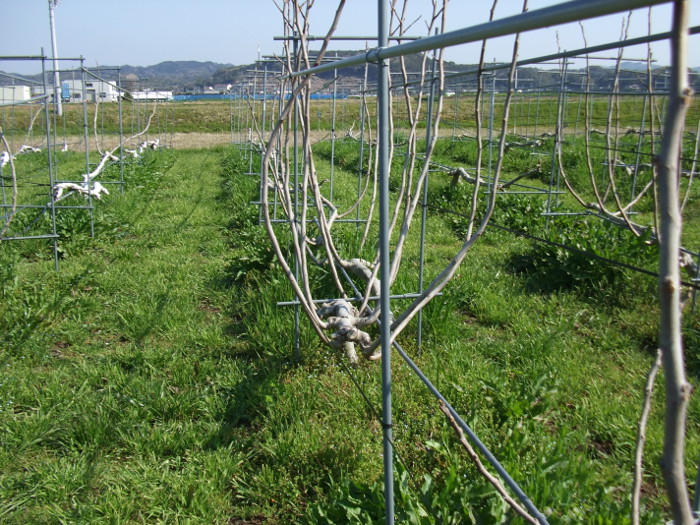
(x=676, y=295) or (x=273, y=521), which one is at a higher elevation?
(x=676, y=295)

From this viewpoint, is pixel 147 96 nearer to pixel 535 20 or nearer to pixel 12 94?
pixel 12 94

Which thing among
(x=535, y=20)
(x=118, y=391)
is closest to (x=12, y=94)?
(x=118, y=391)

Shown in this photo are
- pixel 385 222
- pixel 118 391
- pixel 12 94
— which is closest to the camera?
pixel 385 222

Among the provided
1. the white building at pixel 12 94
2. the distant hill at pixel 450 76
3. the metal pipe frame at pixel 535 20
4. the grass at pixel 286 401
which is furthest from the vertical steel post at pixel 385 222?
the white building at pixel 12 94

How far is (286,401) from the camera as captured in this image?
281cm

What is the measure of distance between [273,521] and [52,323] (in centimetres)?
246

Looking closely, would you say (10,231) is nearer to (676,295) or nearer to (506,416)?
(506,416)

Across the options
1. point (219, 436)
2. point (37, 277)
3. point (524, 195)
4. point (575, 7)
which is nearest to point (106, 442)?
point (219, 436)

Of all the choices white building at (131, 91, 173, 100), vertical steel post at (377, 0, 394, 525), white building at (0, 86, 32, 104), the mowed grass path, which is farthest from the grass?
white building at (131, 91, 173, 100)

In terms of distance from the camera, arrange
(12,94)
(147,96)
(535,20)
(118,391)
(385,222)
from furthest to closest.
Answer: (147,96) → (12,94) → (118,391) → (385,222) → (535,20)

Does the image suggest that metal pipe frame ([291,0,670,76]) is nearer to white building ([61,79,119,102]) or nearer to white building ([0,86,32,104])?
white building ([0,86,32,104])

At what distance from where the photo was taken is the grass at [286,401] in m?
2.18

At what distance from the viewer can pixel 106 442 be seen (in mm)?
2619

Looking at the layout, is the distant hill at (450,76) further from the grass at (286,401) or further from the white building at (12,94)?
the grass at (286,401)
